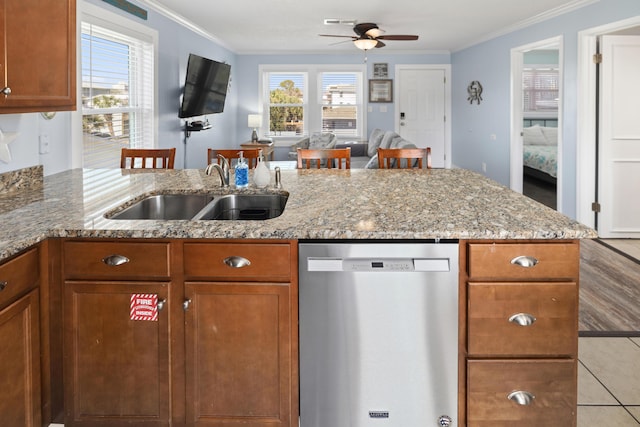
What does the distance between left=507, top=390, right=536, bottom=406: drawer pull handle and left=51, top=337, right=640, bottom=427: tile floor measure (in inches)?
21.5

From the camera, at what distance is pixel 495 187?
2756mm

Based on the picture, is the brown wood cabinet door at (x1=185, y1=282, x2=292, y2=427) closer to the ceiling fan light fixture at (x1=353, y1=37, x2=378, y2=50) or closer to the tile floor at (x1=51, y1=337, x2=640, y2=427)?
the tile floor at (x1=51, y1=337, x2=640, y2=427)

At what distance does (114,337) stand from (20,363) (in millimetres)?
290

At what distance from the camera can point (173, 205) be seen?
2738mm

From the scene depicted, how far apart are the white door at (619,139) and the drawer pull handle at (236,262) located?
4.75 m

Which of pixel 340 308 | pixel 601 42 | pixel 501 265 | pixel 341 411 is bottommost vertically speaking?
pixel 341 411

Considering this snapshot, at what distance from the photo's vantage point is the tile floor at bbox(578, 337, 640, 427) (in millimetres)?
2281

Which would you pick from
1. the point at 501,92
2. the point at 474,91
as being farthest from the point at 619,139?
the point at 474,91

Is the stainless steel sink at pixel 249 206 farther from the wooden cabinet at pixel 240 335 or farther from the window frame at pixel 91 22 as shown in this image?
the window frame at pixel 91 22

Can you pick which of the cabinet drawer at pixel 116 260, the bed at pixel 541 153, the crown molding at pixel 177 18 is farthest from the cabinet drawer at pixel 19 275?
the bed at pixel 541 153

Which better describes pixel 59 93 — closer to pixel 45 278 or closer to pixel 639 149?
pixel 45 278

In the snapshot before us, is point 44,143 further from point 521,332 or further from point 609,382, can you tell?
point 609,382

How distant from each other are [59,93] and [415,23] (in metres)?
5.45

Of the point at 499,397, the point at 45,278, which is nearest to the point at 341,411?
the point at 499,397
